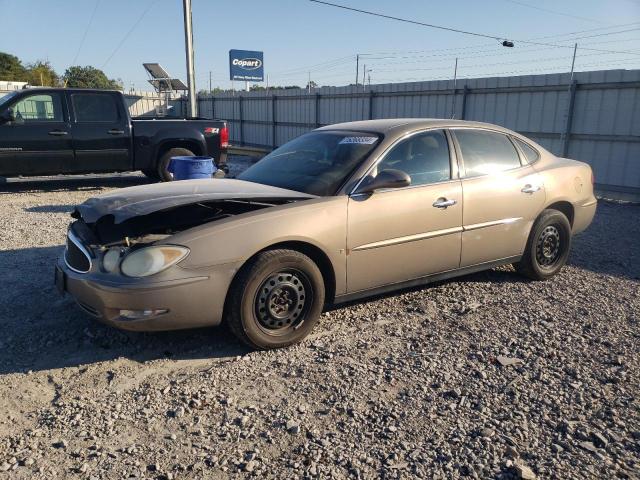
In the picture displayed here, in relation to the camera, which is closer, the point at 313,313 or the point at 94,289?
the point at 94,289

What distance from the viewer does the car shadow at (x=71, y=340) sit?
12.2 ft

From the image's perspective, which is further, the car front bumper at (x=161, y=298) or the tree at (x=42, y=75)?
the tree at (x=42, y=75)

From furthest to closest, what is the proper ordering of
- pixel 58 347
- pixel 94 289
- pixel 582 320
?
pixel 582 320 < pixel 58 347 < pixel 94 289

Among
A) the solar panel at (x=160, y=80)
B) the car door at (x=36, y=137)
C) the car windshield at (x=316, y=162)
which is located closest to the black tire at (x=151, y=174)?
the car door at (x=36, y=137)

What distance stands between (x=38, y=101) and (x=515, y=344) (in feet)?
30.8

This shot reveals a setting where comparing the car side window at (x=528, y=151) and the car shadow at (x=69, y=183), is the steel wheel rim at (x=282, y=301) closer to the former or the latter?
the car side window at (x=528, y=151)

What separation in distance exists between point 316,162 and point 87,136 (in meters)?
7.30

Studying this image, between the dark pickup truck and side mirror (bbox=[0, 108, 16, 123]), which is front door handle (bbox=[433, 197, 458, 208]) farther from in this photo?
side mirror (bbox=[0, 108, 16, 123])

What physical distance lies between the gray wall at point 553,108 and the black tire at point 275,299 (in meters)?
8.79

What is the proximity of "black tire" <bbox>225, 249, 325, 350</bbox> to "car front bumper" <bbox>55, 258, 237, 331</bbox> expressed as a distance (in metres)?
0.11

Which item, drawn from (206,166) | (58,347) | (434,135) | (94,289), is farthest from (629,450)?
(206,166)

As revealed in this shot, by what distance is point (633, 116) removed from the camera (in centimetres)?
1011

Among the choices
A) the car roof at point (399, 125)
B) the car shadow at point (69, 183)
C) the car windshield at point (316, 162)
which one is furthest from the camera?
the car shadow at point (69, 183)

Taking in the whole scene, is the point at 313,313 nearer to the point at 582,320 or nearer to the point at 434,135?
the point at 434,135
